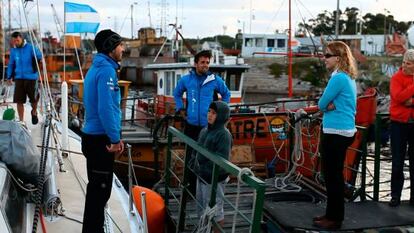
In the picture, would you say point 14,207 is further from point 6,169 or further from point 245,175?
point 245,175

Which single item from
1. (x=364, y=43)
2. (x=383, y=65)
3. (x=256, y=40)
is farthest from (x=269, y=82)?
(x=364, y=43)

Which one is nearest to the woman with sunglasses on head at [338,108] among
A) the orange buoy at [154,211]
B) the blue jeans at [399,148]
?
the blue jeans at [399,148]

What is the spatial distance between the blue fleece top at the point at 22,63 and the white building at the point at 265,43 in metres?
40.7

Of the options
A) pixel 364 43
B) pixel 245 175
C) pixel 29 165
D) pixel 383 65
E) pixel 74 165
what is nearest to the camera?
pixel 245 175

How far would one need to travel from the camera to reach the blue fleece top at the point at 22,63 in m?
7.68

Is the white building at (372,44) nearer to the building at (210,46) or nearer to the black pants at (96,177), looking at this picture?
the building at (210,46)

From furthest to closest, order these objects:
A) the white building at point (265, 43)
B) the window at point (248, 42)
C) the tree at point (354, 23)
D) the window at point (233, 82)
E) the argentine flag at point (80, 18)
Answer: the tree at point (354, 23) < the window at point (248, 42) < the white building at point (265, 43) < the window at point (233, 82) < the argentine flag at point (80, 18)

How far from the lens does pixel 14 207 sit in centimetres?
389

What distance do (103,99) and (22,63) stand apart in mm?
4556

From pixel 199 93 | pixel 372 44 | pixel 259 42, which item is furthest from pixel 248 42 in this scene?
pixel 199 93

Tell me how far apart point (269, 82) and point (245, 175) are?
1764 inches

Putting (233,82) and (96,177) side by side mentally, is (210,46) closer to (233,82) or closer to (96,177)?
(233,82)

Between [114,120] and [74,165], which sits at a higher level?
[114,120]

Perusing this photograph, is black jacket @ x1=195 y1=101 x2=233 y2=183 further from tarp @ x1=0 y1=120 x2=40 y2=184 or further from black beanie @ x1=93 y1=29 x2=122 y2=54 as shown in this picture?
tarp @ x1=0 y1=120 x2=40 y2=184
